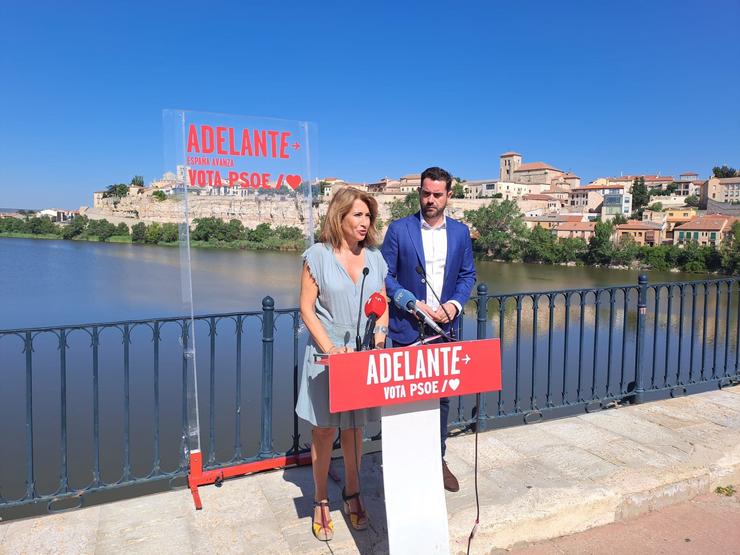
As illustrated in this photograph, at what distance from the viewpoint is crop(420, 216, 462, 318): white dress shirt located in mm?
2742

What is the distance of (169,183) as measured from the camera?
2.65 m

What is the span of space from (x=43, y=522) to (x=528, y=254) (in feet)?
161

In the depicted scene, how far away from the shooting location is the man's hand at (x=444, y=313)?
8.33 ft

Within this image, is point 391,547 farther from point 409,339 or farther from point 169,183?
point 169,183

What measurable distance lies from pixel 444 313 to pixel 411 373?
2.33 ft

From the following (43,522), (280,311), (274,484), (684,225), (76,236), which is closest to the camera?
(43,522)

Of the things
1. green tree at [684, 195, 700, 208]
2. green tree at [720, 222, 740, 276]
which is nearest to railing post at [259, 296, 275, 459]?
green tree at [720, 222, 740, 276]

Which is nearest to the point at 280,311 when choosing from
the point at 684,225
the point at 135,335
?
the point at 135,335

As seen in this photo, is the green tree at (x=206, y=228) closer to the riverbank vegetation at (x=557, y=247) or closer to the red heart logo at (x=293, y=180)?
the red heart logo at (x=293, y=180)

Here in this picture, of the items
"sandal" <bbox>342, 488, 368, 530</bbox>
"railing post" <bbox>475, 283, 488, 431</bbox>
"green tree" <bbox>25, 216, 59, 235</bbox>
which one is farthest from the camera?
"green tree" <bbox>25, 216, 59, 235</bbox>

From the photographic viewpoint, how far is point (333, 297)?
2.23 meters

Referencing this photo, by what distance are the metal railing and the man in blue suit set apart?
0.68m

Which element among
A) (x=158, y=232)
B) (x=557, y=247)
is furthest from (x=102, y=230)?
(x=158, y=232)

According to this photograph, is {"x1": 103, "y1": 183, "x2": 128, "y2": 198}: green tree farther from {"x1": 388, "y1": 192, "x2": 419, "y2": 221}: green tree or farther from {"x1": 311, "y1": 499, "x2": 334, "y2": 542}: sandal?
{"x1": 311, "y1": 499, "x2": 334, "y2": 542}: sandal
